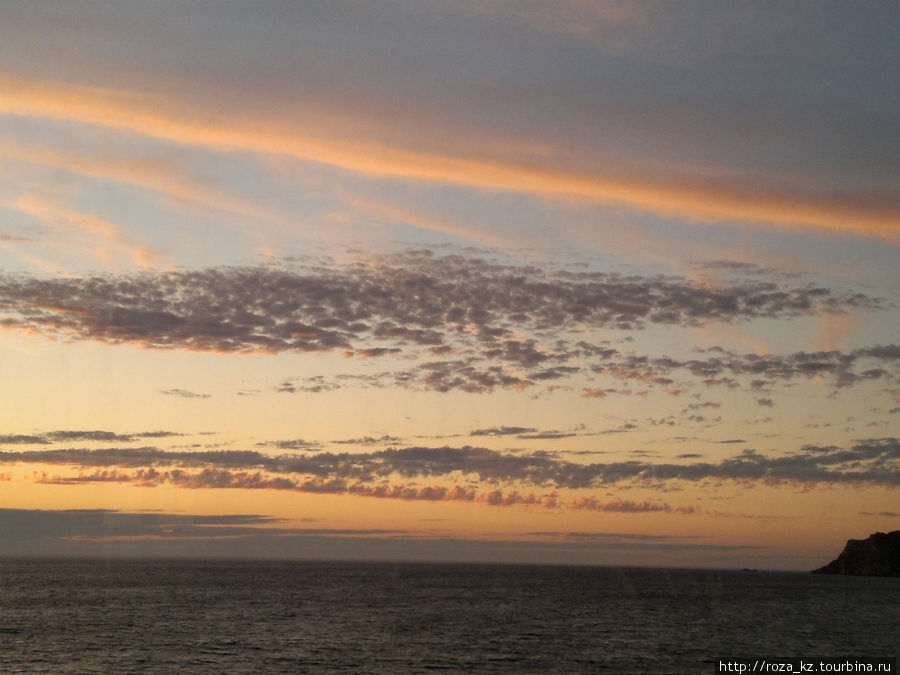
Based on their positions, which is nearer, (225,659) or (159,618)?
(225,659)

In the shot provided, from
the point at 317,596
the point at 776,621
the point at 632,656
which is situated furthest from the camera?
the point at 317,596

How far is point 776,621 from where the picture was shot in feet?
333

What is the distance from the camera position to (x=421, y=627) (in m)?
83.6

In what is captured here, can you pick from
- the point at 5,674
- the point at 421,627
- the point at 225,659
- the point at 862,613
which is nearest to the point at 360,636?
the point at 421,627

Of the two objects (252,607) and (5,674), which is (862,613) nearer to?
(252,607)

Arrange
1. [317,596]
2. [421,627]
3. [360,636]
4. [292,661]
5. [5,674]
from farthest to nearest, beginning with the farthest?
[317,596], [421,627], [360,636], [292,661], [5,674]

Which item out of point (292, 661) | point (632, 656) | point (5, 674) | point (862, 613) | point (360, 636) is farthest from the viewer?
point (862, 613)

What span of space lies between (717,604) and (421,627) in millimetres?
73567

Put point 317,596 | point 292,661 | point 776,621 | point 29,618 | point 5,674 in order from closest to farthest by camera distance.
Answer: point 5,674, point 292,661, point 29,618, point 776,621, point 317,596

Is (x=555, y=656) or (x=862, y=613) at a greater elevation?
(x=555, y=656)

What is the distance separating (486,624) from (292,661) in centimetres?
3162

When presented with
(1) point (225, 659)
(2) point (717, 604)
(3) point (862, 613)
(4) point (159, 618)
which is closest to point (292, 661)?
(1) point (225, 659)

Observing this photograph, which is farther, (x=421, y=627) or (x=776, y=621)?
(x=776, y=621)

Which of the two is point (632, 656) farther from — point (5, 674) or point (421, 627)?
point (5, 674)
